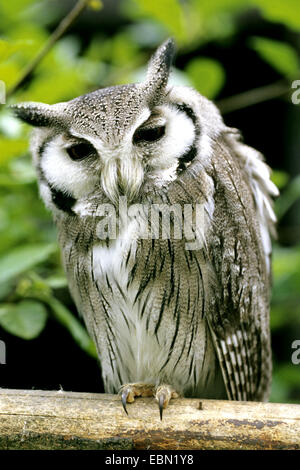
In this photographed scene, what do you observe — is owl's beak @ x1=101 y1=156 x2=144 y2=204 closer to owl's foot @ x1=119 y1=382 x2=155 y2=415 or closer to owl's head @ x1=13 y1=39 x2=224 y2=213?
owl's head @ x1=13 y1=39 x2=224 y2=213

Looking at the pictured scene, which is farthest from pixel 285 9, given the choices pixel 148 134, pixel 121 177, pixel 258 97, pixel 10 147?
pixel 10 147

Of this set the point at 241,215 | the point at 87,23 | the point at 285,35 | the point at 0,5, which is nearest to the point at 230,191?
the point at 241,215

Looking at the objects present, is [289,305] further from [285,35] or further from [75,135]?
[285,35]

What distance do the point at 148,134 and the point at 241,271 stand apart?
1.83 feet

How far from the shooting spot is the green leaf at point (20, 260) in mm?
1610

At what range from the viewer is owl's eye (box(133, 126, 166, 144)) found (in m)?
1.48

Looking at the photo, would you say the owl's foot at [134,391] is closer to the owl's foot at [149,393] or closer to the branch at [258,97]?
the owl's foot at [149,393]

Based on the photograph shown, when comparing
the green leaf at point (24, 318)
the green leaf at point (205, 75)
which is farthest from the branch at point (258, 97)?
the green leaf at point (24, 318)

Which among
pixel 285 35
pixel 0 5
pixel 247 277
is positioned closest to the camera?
pixel 247 277

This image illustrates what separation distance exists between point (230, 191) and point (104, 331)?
23.7 inches

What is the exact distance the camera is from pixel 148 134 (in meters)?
1.50

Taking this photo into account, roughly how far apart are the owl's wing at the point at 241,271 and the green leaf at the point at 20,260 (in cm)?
50

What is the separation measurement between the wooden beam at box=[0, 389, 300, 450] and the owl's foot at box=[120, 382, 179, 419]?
4 centimetres

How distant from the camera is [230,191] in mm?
1736
